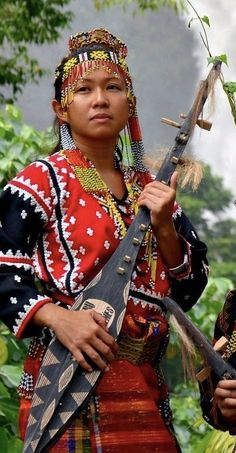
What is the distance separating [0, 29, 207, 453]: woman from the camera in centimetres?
274

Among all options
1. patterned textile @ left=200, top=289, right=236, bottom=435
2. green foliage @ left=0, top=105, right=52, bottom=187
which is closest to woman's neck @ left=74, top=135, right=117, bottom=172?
patterned textile @ left=200, top=289, right=236, bottom=435

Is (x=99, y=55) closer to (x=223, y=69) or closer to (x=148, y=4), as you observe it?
(x=223, y=69)

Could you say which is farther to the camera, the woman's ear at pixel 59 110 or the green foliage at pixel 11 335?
the green foliage at pixel 11 335

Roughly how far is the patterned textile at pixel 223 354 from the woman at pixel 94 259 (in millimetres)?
114

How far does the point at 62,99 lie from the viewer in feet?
9.90

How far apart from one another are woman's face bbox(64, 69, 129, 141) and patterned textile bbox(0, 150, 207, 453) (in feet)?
0.36

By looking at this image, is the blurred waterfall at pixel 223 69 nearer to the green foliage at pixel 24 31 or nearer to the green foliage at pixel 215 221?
the green foliage at pixel 215 221

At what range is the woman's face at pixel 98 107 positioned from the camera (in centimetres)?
293

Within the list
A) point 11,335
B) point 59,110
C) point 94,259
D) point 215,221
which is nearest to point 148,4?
point 11,335

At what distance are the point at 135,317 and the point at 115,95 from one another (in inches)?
22.6

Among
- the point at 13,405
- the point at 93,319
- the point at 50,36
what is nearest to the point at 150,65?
the point at 50,36

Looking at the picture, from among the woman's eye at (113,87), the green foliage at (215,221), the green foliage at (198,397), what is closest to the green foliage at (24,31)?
the green foliage at (198,397)

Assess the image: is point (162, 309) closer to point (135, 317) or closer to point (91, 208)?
point (135, 317)

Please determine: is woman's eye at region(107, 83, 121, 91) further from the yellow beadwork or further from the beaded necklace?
the beaded necklace
